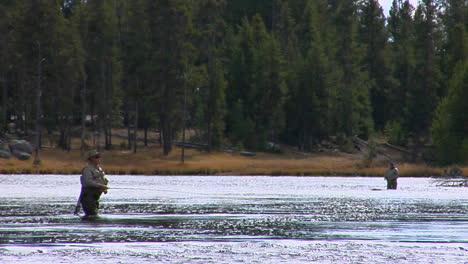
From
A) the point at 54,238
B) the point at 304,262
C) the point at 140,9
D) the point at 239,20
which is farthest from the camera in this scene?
the point at 239,20

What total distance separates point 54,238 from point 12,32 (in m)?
81.7

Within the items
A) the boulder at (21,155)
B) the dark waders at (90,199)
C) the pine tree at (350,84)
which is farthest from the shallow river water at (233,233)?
the pine tree at (350,84)

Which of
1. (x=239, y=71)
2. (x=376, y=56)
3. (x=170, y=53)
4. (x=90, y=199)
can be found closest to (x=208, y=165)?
(x=170, y=53)

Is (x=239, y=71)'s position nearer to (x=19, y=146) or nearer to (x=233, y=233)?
(x=19, y=146)

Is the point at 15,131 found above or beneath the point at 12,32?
beneath

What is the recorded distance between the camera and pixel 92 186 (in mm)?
21203

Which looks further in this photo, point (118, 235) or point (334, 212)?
point (334, 212)

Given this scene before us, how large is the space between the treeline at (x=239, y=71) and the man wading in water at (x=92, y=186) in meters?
62.9

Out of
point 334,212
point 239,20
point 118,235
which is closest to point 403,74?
point 239,20

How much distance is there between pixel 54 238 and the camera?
16609mm

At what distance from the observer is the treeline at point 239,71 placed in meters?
90.2

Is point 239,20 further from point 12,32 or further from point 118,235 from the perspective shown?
point 118,235

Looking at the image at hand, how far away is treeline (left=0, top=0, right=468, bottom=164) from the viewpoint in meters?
90.2

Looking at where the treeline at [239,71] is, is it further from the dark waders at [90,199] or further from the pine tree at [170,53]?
the dark waders at [90,199]
